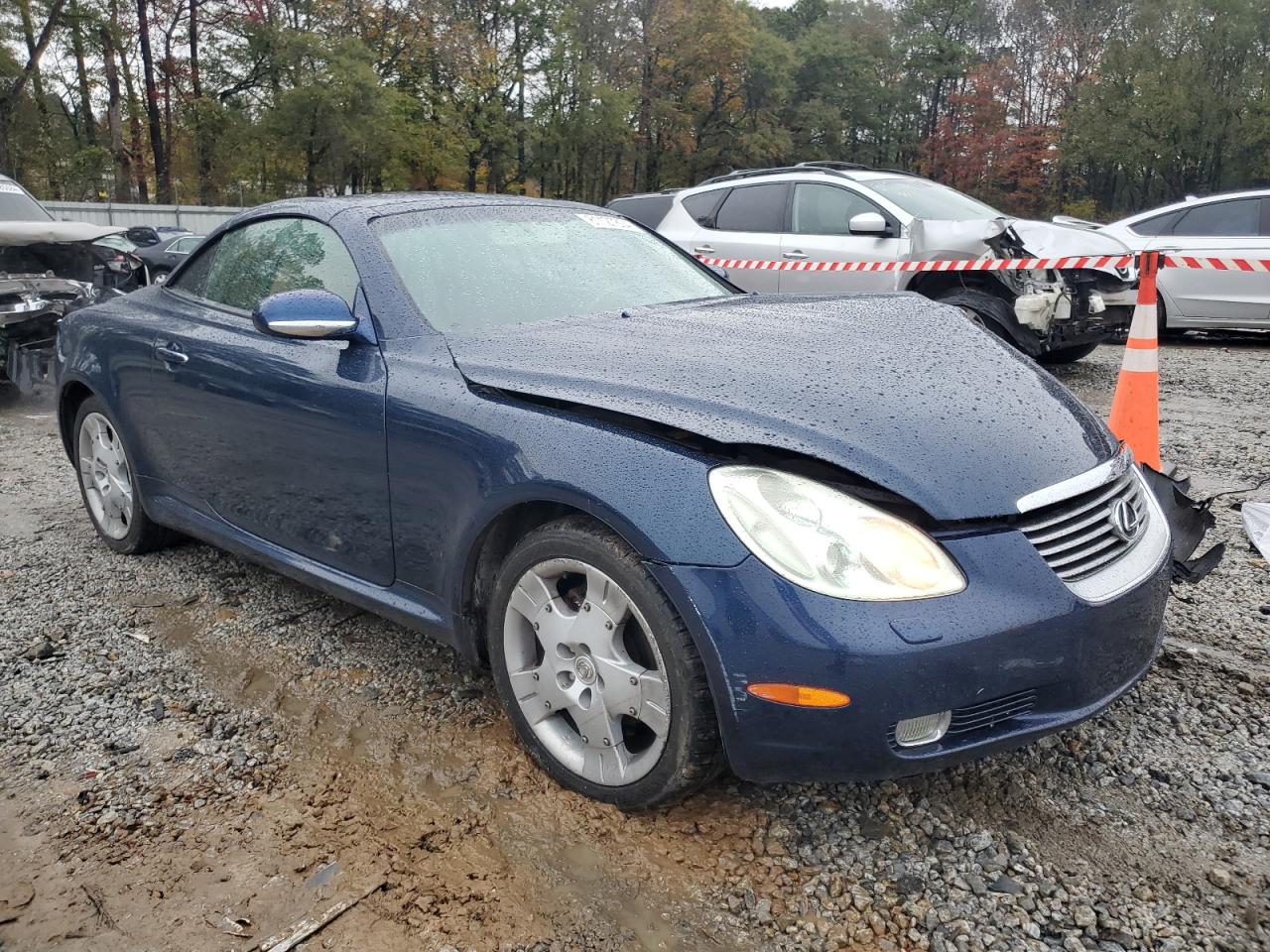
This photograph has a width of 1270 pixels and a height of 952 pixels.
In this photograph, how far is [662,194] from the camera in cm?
980

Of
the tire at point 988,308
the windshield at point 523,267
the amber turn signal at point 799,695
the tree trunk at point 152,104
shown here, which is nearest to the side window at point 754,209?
the tire at point 988,308

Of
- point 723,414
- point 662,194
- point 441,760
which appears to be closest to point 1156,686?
point 723,414

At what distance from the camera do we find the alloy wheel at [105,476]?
4.09m

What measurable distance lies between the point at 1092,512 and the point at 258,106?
35507mm

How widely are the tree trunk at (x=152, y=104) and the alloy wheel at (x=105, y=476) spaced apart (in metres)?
32.5

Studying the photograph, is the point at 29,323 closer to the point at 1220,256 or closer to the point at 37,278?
the point at 37,278

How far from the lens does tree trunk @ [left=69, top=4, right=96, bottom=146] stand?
95.1 ft

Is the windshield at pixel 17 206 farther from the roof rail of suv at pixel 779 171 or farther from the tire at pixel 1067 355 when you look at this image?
the tire at pixel 1067 355

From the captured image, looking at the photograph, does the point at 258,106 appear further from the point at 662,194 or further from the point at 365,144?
the point at 662,194

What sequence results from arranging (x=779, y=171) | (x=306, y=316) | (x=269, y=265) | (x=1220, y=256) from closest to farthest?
1. (x=306, y=316)
2. (x=269, y=265)
3. (x=779, y=171)
4. (x=1220, y=256)

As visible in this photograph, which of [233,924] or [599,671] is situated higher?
[599,671]

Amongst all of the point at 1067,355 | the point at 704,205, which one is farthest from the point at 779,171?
the point at 1067,355

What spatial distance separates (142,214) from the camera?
27.2 metres

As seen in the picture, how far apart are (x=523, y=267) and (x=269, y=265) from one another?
1.00 m
